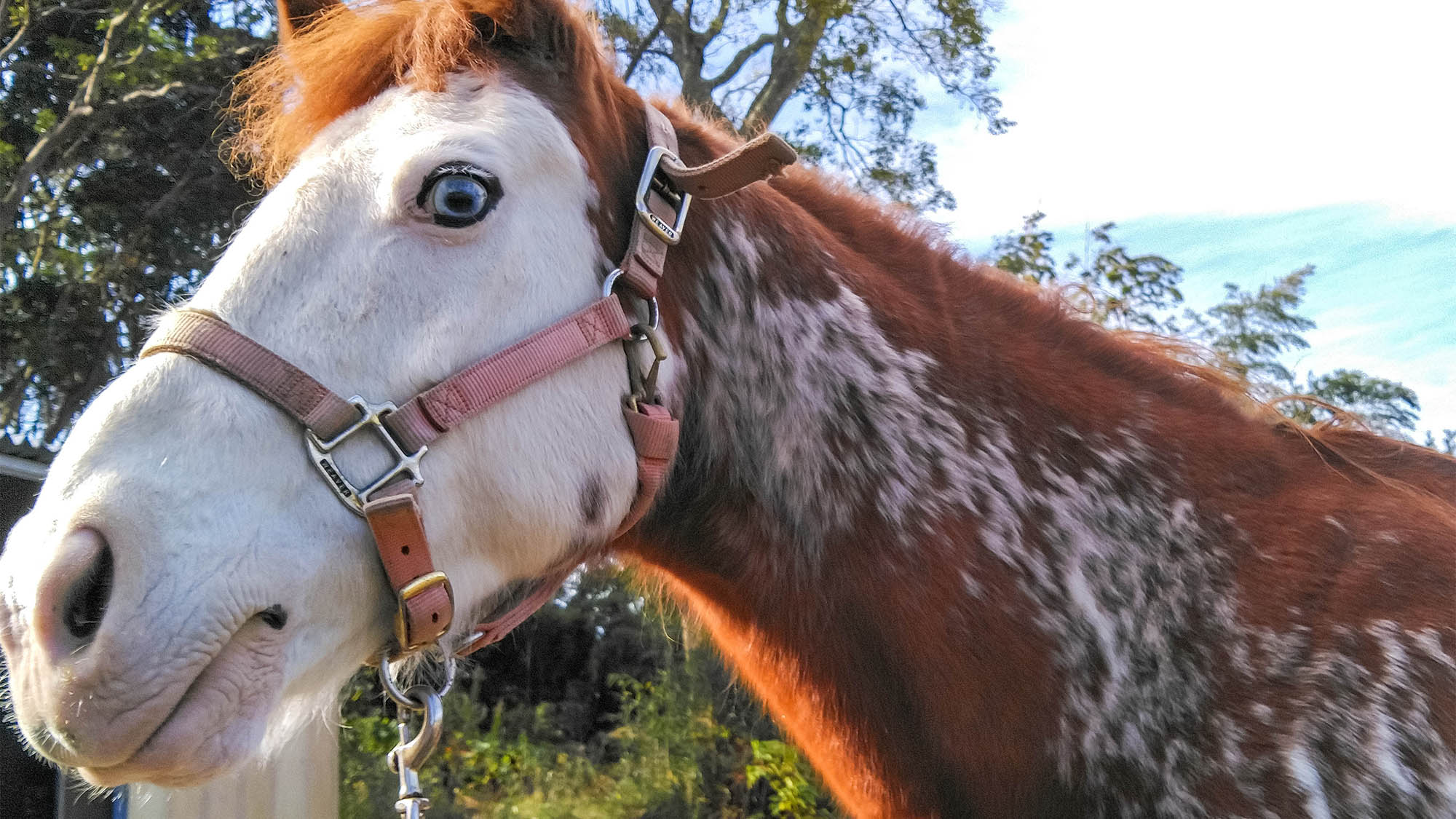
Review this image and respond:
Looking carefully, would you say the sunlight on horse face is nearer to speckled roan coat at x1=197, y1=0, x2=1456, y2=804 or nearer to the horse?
the horse

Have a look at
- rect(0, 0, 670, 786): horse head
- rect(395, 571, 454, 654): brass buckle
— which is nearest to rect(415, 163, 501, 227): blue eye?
rect(0, 0, 670, 786): horse head

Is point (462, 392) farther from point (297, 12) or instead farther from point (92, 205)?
point (92, 205)

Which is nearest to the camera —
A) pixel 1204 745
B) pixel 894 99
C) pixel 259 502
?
pixel 259 502

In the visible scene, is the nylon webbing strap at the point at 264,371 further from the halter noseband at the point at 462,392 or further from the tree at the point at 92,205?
the tree at the point at 92,205

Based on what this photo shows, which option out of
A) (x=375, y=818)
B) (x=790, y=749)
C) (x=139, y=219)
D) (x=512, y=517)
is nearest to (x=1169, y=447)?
(x=512, y=517)

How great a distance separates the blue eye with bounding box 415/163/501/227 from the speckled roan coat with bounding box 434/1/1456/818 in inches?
8.8

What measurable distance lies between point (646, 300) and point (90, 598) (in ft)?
3.02

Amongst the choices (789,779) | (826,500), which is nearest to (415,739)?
(826,500)

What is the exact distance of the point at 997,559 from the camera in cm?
173

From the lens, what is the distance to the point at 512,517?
1.53m

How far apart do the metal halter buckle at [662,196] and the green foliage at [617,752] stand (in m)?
3.73

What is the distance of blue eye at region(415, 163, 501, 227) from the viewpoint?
1.50 metres

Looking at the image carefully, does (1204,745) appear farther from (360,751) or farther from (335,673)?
(360,751)

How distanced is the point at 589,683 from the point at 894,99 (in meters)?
5.56
